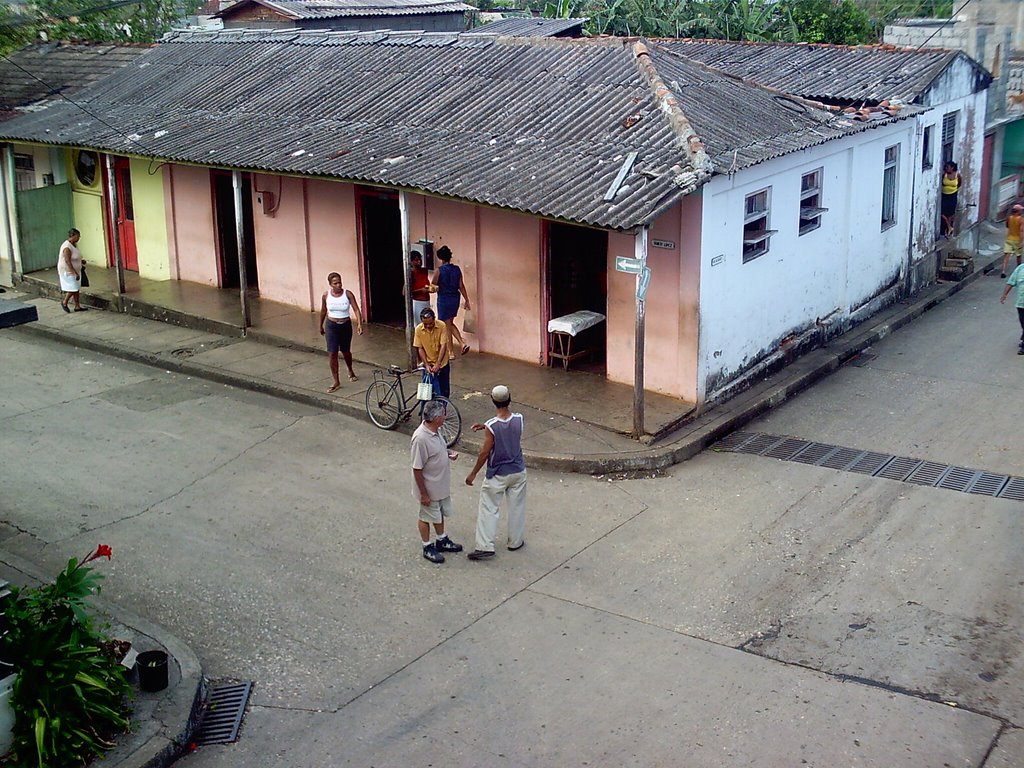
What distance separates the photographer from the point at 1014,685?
853 centimetres

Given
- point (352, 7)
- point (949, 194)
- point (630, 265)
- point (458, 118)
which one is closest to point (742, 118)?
point (630, 265)

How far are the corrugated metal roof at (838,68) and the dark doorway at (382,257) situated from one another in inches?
233

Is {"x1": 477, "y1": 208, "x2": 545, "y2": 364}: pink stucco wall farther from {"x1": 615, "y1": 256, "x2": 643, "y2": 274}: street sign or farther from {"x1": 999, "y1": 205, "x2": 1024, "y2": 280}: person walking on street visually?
{"x1": 999, "y1": 205, "x2": 1024, "y2": 280}: person walking on street

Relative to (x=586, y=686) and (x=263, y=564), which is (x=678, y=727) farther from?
(x=263, y=564)

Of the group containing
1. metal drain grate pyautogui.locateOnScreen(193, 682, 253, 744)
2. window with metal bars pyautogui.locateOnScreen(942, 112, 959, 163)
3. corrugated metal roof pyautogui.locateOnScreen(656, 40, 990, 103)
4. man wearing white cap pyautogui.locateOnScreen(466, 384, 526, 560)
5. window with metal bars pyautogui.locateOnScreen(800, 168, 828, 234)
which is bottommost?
metal drain grate pyautogui.locateOnScreen(193, 682, 253, 744)

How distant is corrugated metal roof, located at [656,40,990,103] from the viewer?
19.5 m

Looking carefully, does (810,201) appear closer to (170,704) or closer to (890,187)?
(890,187)

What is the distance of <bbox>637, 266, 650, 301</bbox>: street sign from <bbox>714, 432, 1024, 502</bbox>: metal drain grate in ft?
Result: 6.76

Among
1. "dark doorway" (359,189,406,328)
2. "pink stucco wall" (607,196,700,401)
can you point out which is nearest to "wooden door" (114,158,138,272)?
"dark doorway" (359,189,406,328)

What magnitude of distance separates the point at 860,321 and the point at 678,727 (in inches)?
464

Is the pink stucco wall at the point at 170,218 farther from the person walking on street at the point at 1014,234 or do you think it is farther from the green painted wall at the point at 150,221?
the person walking on street at the point at 1014,234

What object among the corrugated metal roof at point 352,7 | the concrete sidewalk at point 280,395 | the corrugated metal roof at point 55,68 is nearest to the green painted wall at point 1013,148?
the concrete sidewalk at point 280,395

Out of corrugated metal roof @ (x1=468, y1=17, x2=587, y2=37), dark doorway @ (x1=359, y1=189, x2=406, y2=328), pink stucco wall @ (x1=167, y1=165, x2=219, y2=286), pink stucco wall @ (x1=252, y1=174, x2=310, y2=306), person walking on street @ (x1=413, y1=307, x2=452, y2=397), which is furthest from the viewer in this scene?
corrugated metal roof @ (x1=468, y1=17, x2=587, y2=37)

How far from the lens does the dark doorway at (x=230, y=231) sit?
19.7 m
